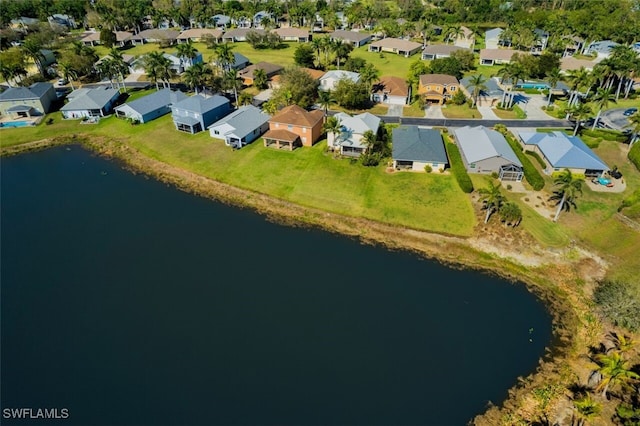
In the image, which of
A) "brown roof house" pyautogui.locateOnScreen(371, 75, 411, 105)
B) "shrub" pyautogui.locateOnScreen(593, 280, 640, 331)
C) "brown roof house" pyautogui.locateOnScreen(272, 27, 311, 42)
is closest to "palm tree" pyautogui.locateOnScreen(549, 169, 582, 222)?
"shrub" pyautogui.locateOnScreen(593, 280, 640, 331)

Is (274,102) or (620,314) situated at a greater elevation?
(274,102)

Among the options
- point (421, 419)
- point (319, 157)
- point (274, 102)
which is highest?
point (274, 102)

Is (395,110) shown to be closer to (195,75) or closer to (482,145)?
(482,145)

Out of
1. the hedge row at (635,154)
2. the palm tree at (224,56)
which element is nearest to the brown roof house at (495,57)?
the hedge row at (635,154)

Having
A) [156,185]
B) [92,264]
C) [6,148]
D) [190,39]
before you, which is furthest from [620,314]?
[190,39]

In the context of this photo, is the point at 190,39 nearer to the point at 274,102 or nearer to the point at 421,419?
the point at 274,102

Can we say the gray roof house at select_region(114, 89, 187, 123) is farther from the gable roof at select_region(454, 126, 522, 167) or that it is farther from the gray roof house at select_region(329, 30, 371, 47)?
the gray roof house at select_region(329, 30, 371, 47)
